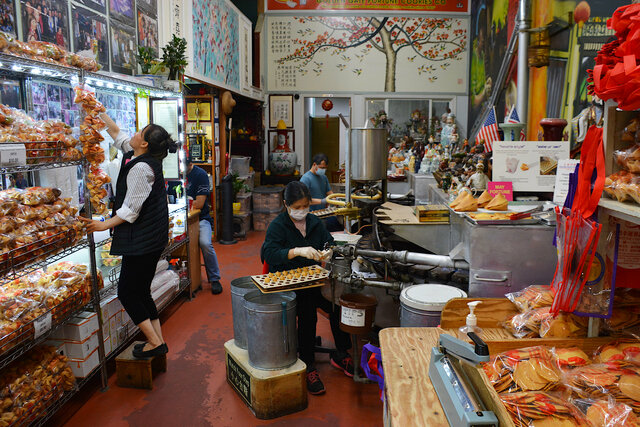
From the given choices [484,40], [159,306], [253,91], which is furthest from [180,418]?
[484,40]

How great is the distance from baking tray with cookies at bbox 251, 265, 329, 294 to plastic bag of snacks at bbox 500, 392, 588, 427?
1648 millimetres

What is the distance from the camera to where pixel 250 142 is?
9.91 metres

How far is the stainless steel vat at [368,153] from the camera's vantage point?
4004mm

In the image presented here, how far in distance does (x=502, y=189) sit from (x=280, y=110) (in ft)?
24.8

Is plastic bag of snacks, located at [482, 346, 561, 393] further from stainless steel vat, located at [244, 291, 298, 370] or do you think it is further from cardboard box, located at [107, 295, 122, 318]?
cardboard box, located at [107, 295, 122, 318]

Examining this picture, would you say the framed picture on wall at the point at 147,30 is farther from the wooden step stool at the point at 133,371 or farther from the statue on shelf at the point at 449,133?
the statue on shelf at the point at 449,133

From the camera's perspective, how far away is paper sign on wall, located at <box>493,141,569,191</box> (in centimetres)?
316

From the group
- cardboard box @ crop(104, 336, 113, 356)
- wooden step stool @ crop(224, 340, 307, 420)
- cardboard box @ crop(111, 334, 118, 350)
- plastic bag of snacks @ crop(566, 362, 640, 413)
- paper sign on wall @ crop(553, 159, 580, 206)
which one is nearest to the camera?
plastic bag of snacks @ crop(566, 362, 640, 413)

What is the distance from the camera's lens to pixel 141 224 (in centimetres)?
326

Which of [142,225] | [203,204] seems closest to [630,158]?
[142,225]

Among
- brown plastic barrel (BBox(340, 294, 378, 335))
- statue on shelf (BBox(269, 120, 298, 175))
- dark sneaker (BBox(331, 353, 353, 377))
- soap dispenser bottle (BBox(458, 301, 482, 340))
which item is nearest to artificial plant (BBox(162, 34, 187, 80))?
brown plastic barrel (BBox(340, 294, 378, 335))

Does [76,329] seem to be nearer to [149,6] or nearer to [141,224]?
[141,224]

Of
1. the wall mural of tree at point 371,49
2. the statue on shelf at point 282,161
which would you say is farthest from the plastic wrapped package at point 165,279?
the wall mural of tree at point 371,49

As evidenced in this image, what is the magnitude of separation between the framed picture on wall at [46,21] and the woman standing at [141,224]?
0.73 m
